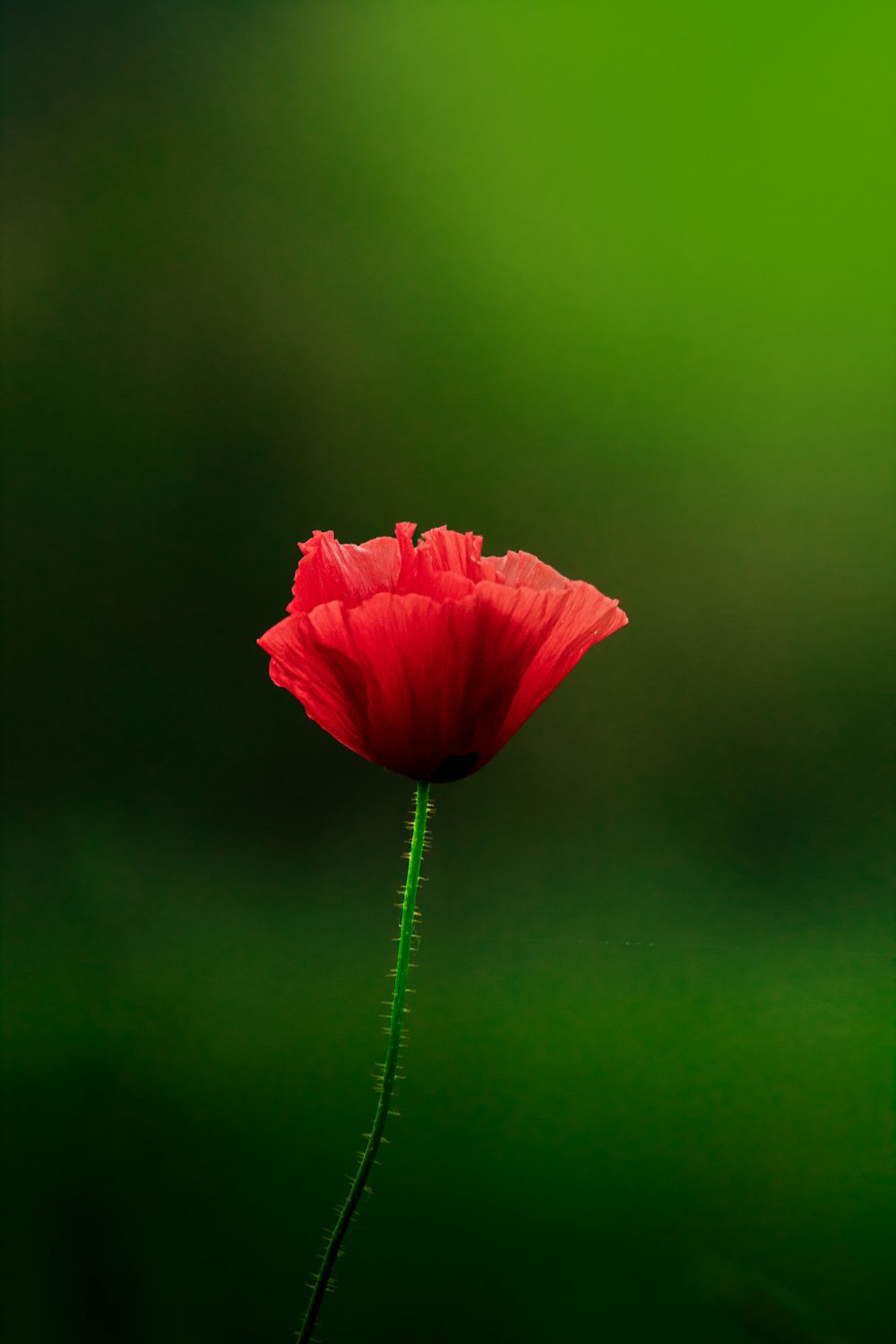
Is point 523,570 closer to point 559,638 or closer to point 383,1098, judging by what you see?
point 559,638

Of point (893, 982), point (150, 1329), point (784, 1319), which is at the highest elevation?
point (893, 982)

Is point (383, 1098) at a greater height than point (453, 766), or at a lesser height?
lesser

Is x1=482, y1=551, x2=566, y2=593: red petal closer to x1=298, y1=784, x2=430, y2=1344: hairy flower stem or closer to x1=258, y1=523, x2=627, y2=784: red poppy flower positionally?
x1=258, y1=523, x2=627, y2=784: red poppy flower

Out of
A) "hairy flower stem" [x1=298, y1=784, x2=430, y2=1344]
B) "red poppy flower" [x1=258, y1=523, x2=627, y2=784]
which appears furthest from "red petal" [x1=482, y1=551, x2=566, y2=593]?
"hairy flower stem" [x1=298, y1=784, x2=430, y2=1344]

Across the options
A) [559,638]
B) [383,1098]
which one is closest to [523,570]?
[559,638]

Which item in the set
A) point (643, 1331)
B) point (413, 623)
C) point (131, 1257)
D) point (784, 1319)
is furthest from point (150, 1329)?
point (413, 623)

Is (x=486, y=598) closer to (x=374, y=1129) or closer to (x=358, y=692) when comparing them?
(x=358, y=692)
